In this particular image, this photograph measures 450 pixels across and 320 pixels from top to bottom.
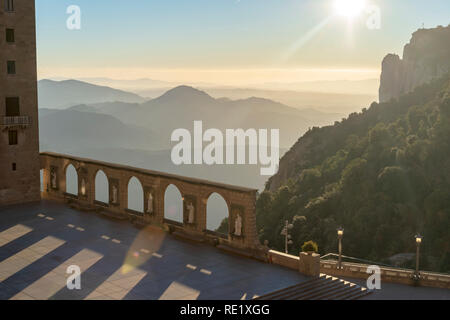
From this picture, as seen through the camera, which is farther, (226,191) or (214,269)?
(226,191)

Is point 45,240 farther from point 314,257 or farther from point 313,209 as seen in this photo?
point 313,209

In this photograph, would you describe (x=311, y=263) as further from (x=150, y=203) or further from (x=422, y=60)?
(x=422, y=60)

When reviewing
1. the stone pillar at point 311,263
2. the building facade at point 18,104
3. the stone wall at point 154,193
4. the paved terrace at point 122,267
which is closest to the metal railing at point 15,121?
the building facade at point 18,104

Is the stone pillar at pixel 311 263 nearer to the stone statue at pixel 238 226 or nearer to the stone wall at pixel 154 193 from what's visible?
the stone wall at pixel 154 193

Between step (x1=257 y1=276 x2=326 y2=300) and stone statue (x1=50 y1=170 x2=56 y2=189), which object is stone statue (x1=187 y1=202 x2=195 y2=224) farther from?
stone statue (x1=50 y1=170 x2=56 y2=189)

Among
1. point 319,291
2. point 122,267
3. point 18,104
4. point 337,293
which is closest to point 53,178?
point 18,104
